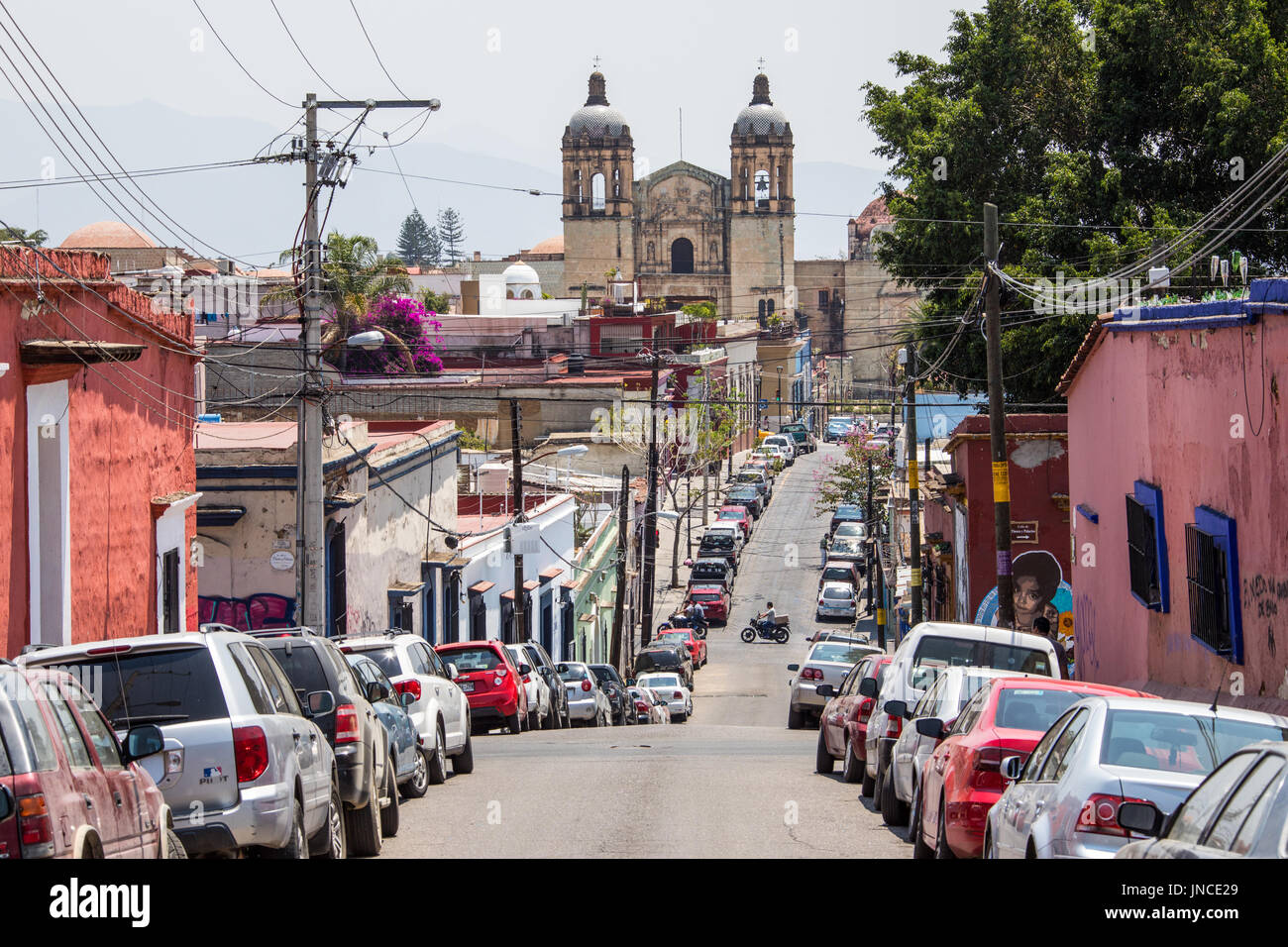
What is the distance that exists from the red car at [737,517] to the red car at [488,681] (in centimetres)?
5030

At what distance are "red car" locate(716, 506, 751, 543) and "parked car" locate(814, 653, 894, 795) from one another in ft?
184

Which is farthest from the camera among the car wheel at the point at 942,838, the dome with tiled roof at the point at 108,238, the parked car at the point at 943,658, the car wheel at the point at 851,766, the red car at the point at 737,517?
the dome with tiled roof at the point at 108,238

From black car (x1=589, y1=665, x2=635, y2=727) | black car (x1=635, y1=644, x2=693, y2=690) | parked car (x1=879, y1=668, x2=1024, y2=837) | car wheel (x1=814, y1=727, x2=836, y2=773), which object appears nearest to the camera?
parked car (x1=879, y1=668, x2=1024, y2=837)

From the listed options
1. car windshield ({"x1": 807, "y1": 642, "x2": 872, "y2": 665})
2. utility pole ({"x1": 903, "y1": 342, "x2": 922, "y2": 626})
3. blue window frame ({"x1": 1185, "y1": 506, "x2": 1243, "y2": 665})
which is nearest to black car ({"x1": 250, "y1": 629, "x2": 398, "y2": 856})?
blue window frame ({"x1": 1185, "y1": 506, "x2": 1243, "y2": 665})

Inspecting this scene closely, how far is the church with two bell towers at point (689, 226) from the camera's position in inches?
5704

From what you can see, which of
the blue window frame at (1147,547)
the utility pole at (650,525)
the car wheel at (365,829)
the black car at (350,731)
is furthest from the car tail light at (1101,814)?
the utility pole at (650,525)

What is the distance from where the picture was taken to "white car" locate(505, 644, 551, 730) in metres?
26.9

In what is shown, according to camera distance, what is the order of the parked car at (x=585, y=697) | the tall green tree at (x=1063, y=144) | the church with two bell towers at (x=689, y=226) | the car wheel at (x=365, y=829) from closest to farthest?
the car wheel at (x=365, y=829) → the parked car at (x=585, y=697) → the tall green tree at (x=1063, y=144) → the church with two bell towers at (x=689, y=226)

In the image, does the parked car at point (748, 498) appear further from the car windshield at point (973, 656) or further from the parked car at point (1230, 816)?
the parked car at point (1230, 816)

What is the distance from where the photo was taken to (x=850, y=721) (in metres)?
17.7

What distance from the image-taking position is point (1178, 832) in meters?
6.66

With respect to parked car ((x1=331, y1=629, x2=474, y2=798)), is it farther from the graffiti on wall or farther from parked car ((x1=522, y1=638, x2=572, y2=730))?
parked car ((x1=522, y1=638, x2=572, y2=730))

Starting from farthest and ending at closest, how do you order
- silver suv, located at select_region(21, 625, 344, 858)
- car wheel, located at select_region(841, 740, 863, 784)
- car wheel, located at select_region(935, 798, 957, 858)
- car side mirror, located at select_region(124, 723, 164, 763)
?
car wheel, located at select_region(841, 740, 863, 784) < car wheel, located at select_region(935, 798, 957, 858) < silver suv, located at select_region(21, 625, 344, 858) < car side mirror, located at select_region(124, 723, 164, 763)

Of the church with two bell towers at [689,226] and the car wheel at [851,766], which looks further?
the church with two bell towers at [689,226]
